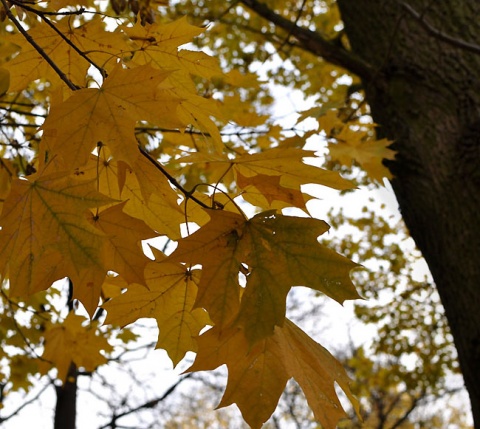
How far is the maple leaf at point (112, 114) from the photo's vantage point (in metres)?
0.98

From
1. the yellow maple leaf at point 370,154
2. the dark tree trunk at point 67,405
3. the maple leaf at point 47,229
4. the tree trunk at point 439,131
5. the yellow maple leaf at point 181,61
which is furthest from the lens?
the dark tree trunk at point 67,405

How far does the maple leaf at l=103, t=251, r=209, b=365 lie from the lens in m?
1.10

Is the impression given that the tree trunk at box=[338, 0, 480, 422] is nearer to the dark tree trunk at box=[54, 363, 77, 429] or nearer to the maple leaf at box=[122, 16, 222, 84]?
the maple leaf at box=[122, 16, 222, 84]

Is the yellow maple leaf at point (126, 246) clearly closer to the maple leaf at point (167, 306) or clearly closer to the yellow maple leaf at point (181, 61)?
the maple leaf at point (167, 306)

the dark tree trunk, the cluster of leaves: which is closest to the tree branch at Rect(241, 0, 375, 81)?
the cluster of leaves

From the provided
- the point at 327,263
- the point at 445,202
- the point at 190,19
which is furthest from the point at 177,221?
the point at 190,19

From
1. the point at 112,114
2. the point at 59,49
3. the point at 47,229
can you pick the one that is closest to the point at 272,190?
the point at 112,114

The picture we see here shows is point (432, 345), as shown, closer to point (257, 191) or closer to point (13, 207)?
point (257, 191)

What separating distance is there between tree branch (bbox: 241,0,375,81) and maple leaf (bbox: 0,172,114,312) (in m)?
1.79

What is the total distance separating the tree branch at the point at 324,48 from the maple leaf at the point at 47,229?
1.79 metres

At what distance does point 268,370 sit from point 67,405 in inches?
136

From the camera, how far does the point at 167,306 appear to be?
3.73 feet

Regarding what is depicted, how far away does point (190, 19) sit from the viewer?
15.0 feet

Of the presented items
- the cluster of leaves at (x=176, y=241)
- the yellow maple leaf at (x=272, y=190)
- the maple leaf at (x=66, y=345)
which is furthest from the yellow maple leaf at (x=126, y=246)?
the maple leaf at (x=66, y=345)
